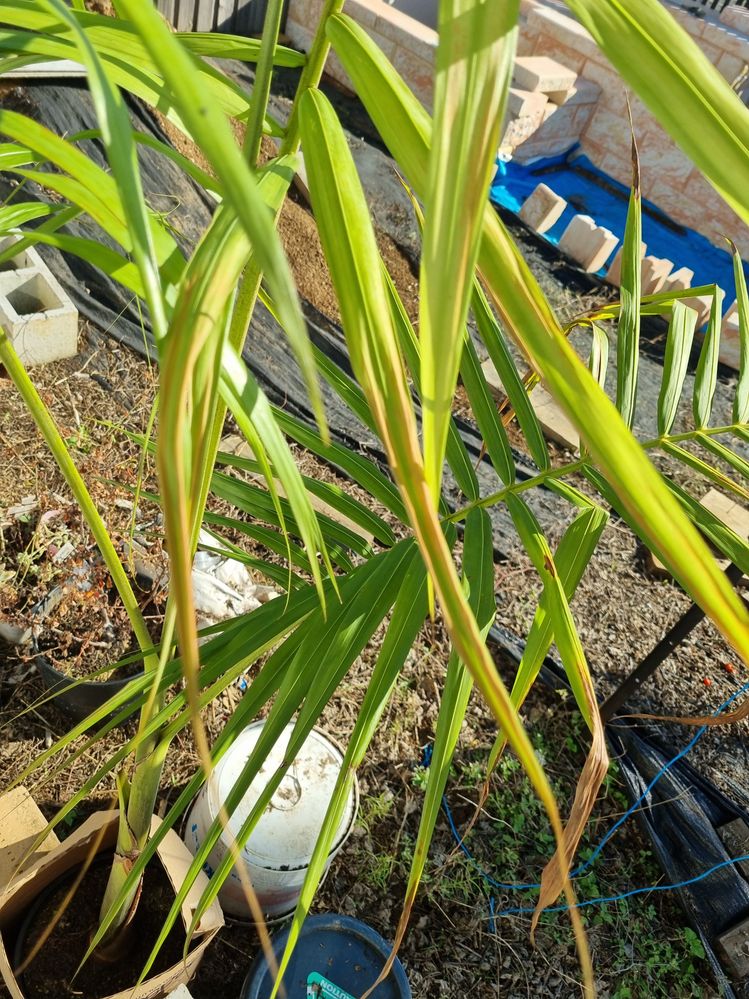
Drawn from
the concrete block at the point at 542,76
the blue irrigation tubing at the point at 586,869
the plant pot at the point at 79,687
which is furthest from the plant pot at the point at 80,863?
the concrete block at the point at 542,76

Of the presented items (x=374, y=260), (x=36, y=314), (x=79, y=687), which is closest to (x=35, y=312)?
(x=36, y=314)

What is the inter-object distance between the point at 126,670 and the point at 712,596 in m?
1.69

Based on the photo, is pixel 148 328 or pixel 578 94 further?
pixel 578 94

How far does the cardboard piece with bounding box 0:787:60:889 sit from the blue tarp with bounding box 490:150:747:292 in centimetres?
402

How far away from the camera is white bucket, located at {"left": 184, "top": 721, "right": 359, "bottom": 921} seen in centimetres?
151

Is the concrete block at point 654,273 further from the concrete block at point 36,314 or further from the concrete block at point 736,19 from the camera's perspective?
the concrete block at point 736,19

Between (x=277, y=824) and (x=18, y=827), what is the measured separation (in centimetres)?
52

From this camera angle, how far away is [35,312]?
258 cm

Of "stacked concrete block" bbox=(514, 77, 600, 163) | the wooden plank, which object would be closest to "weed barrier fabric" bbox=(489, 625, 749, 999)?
the wooden plank

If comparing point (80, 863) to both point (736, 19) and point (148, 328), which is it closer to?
point (148, 328)

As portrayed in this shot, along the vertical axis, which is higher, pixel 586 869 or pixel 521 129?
pixel 521 129

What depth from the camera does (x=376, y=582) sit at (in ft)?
2.85

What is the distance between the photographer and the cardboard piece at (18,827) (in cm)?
147

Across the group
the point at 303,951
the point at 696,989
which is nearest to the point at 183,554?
the point at 303,951
